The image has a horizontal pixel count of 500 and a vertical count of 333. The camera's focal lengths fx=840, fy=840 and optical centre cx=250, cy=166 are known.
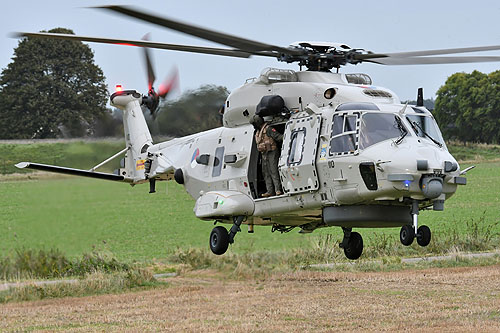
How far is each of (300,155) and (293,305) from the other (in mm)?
14705

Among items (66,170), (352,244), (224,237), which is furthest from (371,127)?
(66,170)

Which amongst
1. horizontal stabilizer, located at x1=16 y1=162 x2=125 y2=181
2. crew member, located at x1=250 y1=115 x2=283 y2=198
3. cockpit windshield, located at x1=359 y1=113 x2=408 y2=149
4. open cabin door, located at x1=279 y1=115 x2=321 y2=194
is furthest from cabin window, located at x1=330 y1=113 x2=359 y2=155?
horizontal stabilizer, located at x1=16 y1=162 x2=125 y2=181

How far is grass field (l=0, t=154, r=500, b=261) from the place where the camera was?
24.3 meters

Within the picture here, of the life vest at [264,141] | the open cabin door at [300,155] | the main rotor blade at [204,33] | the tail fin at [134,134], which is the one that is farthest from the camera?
the tail fin at [134,134]

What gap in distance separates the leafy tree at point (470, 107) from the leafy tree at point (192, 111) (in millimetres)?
33654

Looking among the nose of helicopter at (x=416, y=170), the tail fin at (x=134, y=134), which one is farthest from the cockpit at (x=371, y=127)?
the tail fin at (x=134, y=134)

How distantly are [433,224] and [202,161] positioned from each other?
91.4ft

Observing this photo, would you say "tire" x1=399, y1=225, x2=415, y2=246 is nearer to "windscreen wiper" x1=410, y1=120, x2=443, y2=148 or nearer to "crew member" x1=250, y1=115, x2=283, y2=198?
"windscreen wiper" x1=410, y1=120, x2=443, y2=148

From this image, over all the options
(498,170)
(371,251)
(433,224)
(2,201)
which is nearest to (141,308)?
(2,201)

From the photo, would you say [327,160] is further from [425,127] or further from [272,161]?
[425,127]

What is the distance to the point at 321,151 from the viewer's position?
51.5 ft

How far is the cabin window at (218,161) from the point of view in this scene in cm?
1827

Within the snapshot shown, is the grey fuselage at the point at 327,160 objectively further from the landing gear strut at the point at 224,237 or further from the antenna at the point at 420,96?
the antenna at the point at 420,96

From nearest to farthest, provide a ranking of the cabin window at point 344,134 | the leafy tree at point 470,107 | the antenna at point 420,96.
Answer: the cabin window at point 344,134
the antenna at point 420,96
the leafy tree at point 470,107
